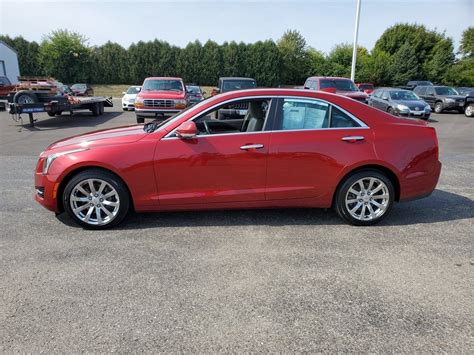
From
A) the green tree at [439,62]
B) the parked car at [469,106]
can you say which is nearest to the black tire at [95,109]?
the parked car at [469,106]

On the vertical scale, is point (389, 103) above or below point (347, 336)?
above

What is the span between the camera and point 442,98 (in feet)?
69.1

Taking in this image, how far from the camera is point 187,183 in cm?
410

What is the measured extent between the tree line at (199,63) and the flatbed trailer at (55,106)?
1240 inches

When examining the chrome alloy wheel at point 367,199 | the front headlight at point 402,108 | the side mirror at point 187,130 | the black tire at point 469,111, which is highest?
the side mirror at point 187,130

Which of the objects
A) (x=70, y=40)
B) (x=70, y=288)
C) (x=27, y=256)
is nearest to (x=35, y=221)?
(x=27, y=256)

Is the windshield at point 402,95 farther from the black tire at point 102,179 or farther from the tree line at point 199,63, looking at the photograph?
the tree line at point 199,63

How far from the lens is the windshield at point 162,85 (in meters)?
14.1

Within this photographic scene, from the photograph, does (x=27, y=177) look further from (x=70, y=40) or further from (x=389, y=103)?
(x=70, y=40)

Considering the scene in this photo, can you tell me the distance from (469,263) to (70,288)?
3.72 metres

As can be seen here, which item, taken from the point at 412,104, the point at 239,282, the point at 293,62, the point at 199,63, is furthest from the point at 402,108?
the point at 293,62

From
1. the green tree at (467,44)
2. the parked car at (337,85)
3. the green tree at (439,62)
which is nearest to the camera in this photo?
the parked car at (337,85)

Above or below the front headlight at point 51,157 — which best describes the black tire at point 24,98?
above

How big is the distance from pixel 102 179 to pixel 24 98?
12.3m
